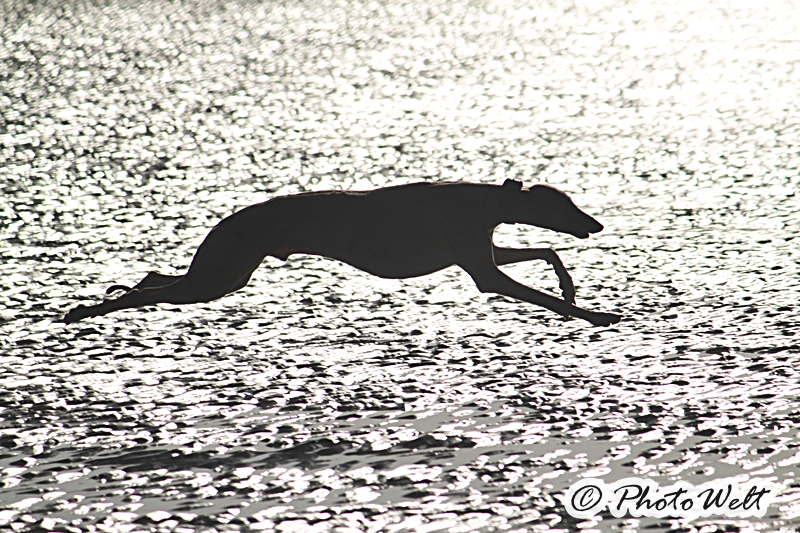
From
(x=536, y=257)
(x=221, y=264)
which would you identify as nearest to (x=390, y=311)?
(x=536, y=257)

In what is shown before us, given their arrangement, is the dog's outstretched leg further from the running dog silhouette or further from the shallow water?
the shallow water

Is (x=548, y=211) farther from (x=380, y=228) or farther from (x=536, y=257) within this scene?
(x=380, y=228)

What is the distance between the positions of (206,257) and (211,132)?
2936 millimetres

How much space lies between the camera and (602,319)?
314cm

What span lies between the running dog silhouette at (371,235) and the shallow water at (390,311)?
9.2 inches

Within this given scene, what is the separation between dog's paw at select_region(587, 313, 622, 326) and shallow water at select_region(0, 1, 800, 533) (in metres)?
0.07

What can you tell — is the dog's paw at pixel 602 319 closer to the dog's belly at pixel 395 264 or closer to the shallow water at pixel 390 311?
the shallow water at pixel 390 311

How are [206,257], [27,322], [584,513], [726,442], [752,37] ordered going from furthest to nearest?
[752,37]
[27,322]
[206,257]
[726,442]
[584,513]

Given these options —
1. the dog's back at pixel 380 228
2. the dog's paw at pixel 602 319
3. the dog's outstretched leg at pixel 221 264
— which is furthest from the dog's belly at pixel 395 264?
the dog's paw at pixel 602 319

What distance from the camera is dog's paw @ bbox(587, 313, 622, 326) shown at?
314 cm

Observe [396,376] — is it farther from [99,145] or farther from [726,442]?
[99,145]

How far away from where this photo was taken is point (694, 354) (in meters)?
3.07

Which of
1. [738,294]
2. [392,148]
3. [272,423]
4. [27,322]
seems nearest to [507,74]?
[392,148]

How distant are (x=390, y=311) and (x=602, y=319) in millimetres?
655
